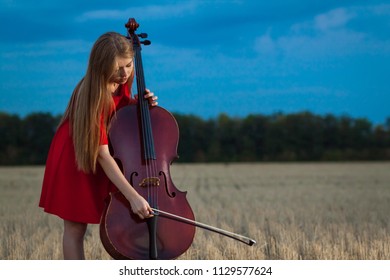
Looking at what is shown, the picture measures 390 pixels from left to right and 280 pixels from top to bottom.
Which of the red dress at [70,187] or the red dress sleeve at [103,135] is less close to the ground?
the red dress sleeve at [103,135]

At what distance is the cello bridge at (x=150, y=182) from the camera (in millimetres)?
3291

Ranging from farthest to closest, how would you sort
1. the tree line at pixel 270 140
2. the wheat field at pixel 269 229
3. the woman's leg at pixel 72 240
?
1. the tree line at pixel 270 140
2. the wheat field at pixel 269 229
3. the woman's leg at pixel 72 240

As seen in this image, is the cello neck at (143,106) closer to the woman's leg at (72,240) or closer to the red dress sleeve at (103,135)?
the red dress sleeve at (103,135)

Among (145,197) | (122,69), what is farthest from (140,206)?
(122,69)

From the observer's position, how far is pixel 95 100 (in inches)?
129

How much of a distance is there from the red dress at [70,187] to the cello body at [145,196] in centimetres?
14

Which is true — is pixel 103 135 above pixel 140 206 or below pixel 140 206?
above

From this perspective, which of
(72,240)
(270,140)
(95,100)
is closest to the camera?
(95,100)

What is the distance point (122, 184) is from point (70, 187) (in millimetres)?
308

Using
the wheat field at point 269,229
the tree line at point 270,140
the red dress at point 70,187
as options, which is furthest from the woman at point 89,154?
the tree line at point 270,140

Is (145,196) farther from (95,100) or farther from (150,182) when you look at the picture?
(95,100)

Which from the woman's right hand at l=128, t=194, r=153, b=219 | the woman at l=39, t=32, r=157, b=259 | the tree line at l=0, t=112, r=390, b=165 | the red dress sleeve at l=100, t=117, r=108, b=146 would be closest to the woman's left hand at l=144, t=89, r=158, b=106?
the woman at l=39, t=32, r=157, b=259

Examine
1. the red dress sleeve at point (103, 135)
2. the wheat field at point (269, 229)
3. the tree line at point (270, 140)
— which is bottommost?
the wheat field at point (269, 229)
